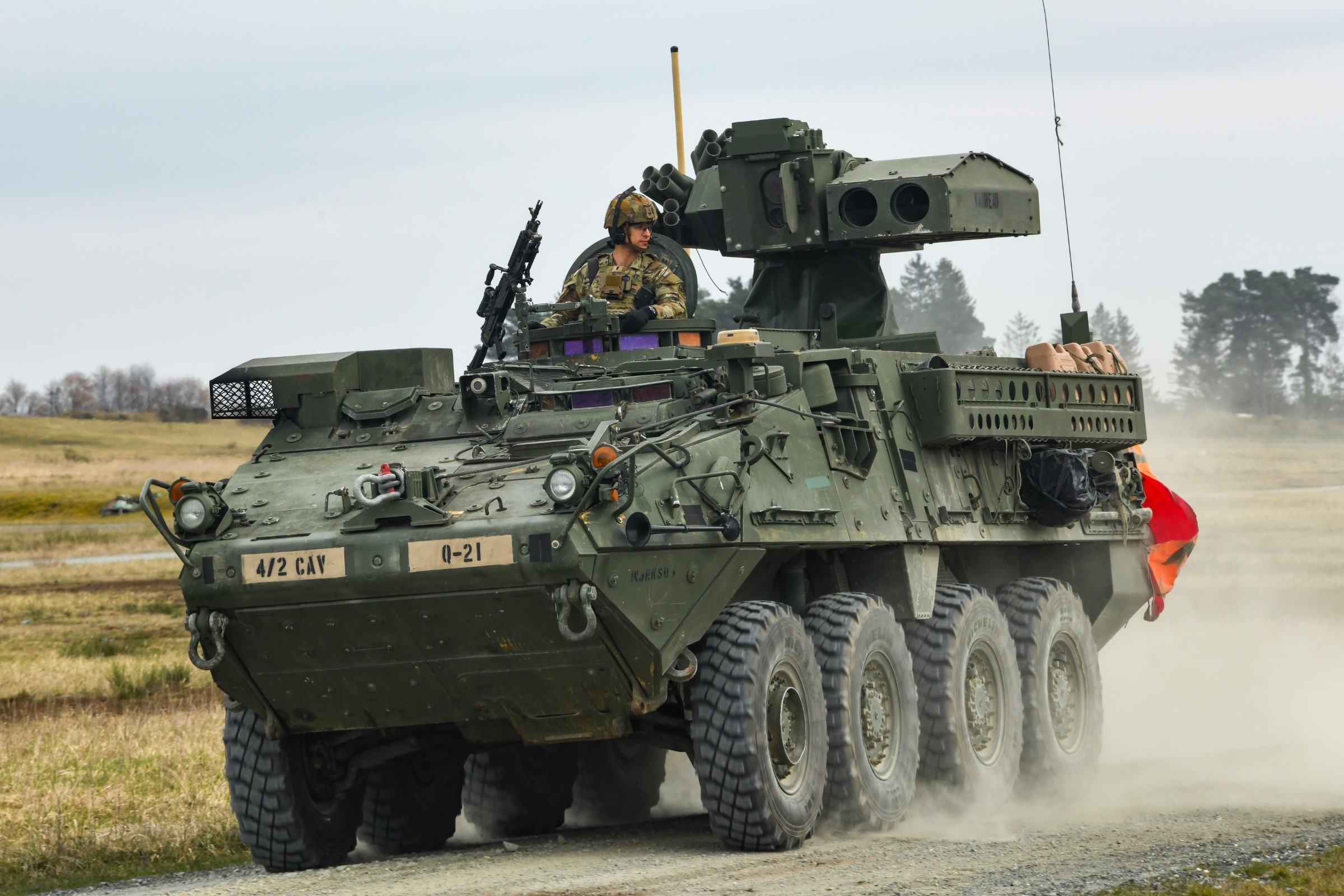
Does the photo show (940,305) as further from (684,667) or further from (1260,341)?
(684,667)

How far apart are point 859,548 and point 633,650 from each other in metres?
2.95

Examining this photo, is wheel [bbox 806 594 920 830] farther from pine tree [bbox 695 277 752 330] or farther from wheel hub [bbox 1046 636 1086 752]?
pine tree [bbox 695 277 752 330]

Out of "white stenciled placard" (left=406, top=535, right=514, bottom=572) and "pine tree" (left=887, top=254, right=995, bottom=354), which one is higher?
"pine tree" (left=887, top=254, right=995, bottom=354)

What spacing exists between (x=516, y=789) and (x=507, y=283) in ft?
11.9

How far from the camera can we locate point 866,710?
43.4ft

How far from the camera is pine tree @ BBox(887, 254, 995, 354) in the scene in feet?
209

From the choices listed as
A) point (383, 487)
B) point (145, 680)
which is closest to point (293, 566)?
point (383, 487)

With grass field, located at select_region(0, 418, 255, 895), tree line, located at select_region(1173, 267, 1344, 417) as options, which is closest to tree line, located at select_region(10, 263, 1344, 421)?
tree line, located at select_region(1173, 267, 1344, 417)

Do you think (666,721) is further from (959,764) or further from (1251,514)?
(1251,514)

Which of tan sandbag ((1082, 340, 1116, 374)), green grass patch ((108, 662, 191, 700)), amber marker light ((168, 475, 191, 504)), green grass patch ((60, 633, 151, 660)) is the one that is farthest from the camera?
green grass patch ((60, 633, 151, 660))

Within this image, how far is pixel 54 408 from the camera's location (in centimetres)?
10144

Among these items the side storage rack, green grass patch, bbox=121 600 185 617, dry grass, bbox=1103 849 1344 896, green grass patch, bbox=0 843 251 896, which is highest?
the side storage rack

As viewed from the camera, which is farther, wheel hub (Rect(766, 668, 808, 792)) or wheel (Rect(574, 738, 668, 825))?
wheel (Rect(574, 738, 668, 825))

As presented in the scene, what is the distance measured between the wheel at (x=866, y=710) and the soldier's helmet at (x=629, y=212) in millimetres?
3444
